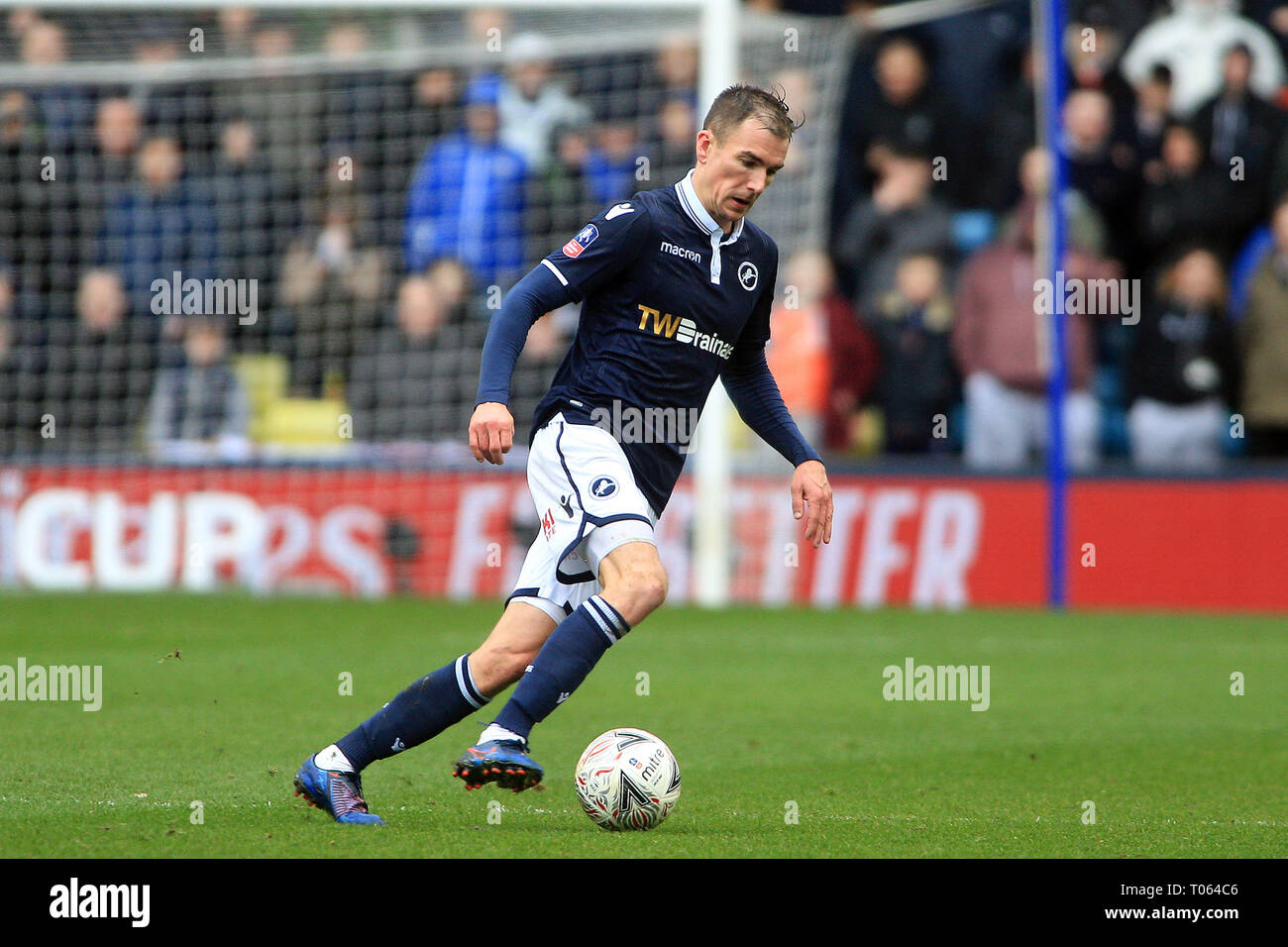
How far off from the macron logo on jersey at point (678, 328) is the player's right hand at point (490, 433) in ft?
2.32

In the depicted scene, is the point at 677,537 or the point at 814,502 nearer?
the point at 814,502

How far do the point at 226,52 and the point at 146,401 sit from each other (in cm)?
274

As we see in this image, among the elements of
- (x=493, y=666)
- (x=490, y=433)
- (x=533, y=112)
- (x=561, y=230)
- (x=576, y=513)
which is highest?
(x=533, y=112)

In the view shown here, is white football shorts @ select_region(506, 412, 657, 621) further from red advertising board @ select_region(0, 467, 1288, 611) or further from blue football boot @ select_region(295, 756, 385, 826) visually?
red advertising board @ select_region(0, 467, 1288, 611)

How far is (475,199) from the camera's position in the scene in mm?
13281

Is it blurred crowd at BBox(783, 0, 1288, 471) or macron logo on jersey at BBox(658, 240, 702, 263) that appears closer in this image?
macron logo on jersey at BBox(658, 240, 702, 263)

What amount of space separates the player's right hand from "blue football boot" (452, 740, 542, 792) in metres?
0.74

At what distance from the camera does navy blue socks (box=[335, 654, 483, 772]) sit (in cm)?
492

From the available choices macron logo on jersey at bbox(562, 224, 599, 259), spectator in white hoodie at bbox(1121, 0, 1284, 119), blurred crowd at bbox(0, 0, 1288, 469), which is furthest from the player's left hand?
spectator in white hoodie at bbox(1121, 0, 1284, 119)

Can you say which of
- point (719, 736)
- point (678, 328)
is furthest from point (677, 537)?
point (678, 328)

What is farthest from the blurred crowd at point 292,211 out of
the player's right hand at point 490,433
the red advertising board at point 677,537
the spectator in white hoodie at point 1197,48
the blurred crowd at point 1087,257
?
the player's right hand at point 490,433

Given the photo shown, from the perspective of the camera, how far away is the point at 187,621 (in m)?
11.0

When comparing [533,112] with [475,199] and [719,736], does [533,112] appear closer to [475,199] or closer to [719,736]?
[475,199]

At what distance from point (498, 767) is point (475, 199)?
916 cm
